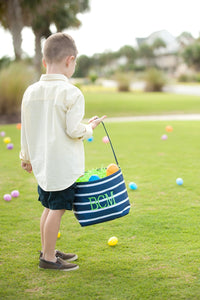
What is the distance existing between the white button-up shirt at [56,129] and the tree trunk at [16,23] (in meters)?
15.3

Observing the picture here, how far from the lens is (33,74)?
13688 mm

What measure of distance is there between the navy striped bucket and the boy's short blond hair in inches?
37.5

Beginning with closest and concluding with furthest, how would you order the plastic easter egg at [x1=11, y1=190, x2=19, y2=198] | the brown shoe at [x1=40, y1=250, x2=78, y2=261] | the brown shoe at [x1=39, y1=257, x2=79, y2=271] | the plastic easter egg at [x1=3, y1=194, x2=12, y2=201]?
the brown shoe at [x1=39, y1=257, x2=79, y2=271] < the brown shoe at [x1=40, y1=250, x2=78, y2=261] < the plastic easter egg at [x1=3, y1=194, x2=12, y2=201] < the plastic easter egg at [x1=11, y1=190, x2=19, y2=198]

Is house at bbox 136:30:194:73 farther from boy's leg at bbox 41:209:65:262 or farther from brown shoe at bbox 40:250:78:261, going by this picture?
boy's leg at bbox 41:209:65:262

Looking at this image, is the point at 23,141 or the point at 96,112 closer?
the point at 23,141

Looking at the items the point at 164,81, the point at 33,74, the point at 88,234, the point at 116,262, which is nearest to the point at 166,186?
the point at 88,234

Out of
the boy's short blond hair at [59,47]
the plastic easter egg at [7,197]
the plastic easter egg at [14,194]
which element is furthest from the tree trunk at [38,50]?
the boy's short blond hair at [59,47]

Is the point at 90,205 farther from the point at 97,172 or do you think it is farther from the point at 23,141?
the point at 23,141

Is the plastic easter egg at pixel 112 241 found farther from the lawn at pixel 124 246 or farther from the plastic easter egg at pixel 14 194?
the plastic easter egg at pixel 14 194

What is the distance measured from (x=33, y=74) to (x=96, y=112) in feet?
12.5

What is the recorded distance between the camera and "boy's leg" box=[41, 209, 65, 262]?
279cm

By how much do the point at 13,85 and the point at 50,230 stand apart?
35.9ft

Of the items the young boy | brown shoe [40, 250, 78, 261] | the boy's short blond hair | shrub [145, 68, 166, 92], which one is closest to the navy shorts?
the young boy

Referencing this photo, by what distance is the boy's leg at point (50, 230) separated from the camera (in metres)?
2.79
